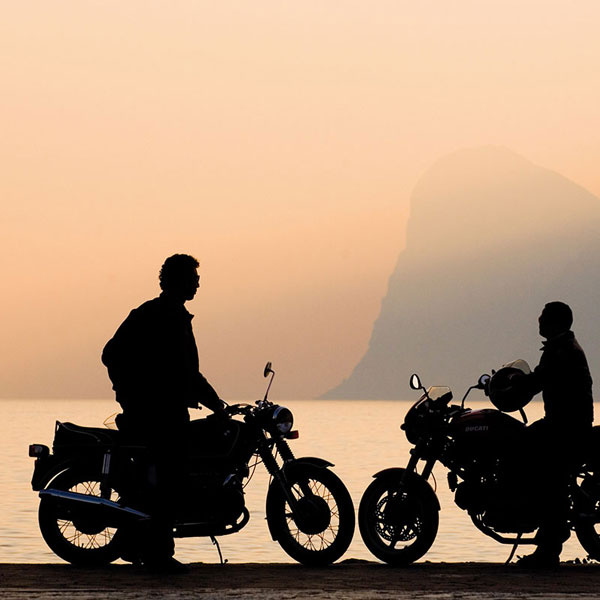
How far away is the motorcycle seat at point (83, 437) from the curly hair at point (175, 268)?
1187mm

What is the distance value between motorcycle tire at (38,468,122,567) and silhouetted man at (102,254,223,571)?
1.21ft

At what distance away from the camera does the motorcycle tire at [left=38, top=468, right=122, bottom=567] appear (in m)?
10.6

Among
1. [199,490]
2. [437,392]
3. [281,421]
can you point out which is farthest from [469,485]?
[199,490]

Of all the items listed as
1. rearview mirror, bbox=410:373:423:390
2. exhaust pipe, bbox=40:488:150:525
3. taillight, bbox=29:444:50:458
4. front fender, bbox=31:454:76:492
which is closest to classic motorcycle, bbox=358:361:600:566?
rearview mirror, bbox=410:373:423:390

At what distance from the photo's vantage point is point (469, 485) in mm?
10820

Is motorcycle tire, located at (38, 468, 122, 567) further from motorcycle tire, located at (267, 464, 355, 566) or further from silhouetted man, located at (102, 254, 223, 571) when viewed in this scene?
motorcycle tire, located at (267, 464, 355, 566)

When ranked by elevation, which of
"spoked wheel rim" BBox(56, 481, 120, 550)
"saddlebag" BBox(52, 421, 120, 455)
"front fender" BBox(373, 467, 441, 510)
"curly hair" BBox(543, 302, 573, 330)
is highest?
"curly hair" BBox(543, 302, 573, 330)

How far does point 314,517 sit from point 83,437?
5.99ft

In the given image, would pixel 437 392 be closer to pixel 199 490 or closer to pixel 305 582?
pixel 199 490

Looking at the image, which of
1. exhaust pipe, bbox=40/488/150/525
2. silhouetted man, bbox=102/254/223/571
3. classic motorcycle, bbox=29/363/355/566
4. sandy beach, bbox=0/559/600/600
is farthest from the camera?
classic motorcycle, bbox=29/363/355/566

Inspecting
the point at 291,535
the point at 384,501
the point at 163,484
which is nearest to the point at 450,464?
the point at 384,501

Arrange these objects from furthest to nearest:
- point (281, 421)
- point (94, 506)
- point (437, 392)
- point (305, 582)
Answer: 1. point (437, 392)
2. point (281, 421)
3. point (94, 506)
4. point (305, 582)

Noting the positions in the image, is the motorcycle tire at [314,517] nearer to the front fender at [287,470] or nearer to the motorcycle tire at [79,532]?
the front fender at [287,470]

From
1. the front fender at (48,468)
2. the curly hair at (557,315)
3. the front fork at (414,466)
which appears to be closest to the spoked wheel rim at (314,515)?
the front fork at (414,466)
